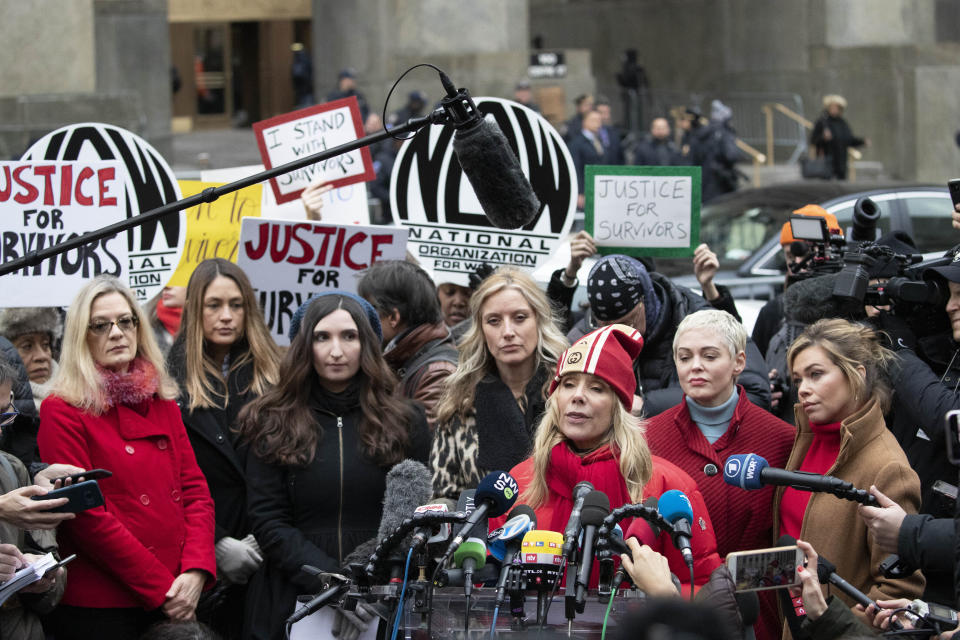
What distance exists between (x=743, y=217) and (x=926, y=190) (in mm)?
1741

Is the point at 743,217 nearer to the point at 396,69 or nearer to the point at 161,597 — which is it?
the point at 161,597

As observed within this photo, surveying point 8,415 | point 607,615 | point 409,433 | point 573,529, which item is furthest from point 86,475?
point 607,615

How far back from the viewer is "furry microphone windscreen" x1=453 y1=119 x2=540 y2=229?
477 centimetres

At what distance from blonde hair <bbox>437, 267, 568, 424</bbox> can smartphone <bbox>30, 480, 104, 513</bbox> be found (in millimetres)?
1515

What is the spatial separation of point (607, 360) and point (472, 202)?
355 centimetres

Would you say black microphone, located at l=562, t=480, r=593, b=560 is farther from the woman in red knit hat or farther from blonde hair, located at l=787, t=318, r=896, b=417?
blonde hair, located at l=787, t=318, r=896, b=417

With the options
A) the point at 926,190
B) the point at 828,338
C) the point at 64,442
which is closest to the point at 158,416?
the point at 64,442

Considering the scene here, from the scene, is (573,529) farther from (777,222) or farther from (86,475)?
(777,222)

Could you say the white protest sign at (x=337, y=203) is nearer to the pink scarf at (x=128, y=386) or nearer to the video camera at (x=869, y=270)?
the video camera at (x=869, y=270)

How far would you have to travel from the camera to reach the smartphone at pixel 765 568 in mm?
3600

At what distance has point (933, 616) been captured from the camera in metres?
3.96

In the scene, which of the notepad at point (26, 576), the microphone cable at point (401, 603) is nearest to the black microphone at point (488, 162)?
the microphone cable at point (401, 603)

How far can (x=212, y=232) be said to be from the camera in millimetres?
8273

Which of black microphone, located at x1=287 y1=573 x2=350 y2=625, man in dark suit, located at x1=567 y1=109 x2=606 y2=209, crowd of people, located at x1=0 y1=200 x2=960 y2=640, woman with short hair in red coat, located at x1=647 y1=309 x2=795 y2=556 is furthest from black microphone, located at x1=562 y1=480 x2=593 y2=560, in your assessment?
man in dark suit, located at x1=567 y1=109 x2=606 y2=209
